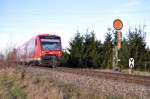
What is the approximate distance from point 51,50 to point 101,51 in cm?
696

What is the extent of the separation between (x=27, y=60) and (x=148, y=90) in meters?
30.5

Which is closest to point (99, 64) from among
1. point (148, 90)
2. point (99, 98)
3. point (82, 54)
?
point (82, 54)

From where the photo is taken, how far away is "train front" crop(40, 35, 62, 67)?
37.9m

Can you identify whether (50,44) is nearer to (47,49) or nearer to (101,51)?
(47,49)

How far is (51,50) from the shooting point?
38.3m

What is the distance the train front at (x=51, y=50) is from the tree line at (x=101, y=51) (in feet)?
11.3

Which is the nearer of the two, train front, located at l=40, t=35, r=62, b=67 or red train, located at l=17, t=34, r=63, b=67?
red train, located at l=17, t=34, r=63, b=67

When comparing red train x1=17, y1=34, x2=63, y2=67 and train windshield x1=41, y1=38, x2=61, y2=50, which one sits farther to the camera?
train windshield x1=41, y1=38, x2=61, y2=50

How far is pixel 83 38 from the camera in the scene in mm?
45062

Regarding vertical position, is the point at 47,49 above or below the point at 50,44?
below

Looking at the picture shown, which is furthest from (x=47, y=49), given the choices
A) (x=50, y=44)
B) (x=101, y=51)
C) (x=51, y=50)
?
(x=101, y=51)

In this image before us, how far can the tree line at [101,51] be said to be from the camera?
114 ft

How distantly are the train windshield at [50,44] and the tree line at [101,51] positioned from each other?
11.7 feet

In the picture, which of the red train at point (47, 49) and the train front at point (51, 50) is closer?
the red train at point (47, 49)
